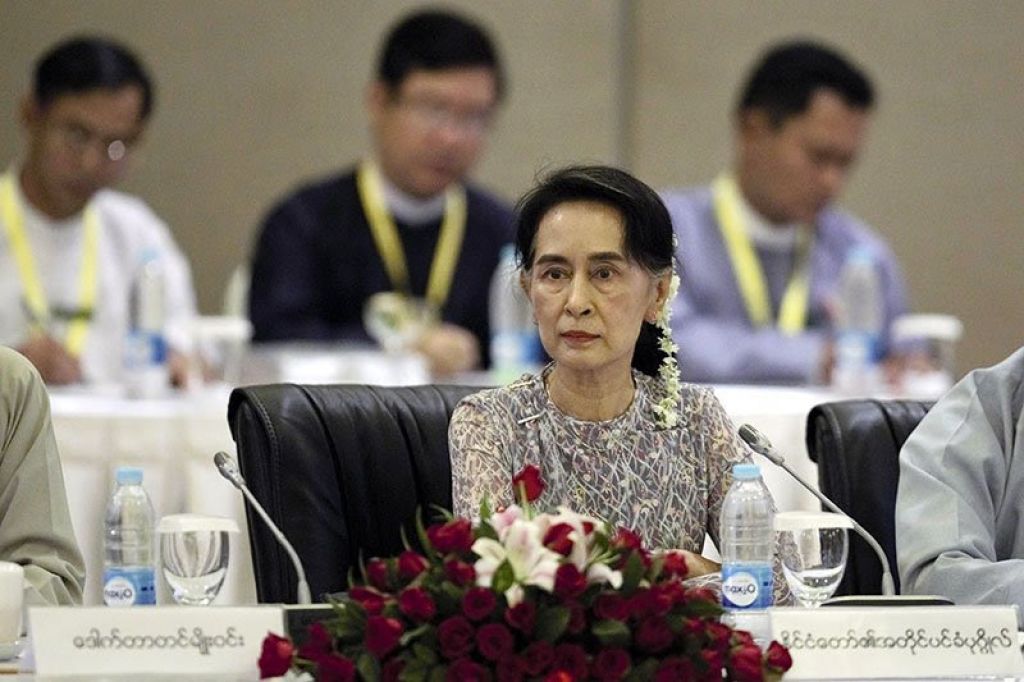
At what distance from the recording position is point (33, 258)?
6688 millimetres

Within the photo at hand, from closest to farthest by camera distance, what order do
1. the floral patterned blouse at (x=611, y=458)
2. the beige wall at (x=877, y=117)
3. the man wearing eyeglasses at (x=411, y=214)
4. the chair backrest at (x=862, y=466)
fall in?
the floral patterned blouse at (x=611, y=458) < the chair backrest at (x=862, y=466) < the man wearing eyeglasses at (x=411, y=214) < the beige wall at (x=877, y=117)

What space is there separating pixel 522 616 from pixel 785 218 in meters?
5.48

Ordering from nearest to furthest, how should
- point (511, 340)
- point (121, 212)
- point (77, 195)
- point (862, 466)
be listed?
point (862, 466) → point (511, 340) → point (77, 195) → point (121, 212)

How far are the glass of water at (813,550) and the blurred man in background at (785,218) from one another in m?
4.05

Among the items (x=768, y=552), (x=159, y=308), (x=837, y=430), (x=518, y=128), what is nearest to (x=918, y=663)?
(x=768, y=552)

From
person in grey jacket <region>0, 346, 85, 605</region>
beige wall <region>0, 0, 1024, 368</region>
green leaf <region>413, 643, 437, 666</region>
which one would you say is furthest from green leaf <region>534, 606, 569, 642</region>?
beige wall <region>0, 0, 1024, 368</region>

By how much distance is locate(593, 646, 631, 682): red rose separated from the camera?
1.91 meters

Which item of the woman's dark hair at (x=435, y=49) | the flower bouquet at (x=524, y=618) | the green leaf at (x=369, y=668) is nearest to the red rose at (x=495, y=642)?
the flower bouquet at (x=524, y=618)

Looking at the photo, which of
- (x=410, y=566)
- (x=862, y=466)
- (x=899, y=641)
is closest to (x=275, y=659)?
(x=410, y=566)

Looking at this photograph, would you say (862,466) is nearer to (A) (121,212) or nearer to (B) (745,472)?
(B) (745,472)

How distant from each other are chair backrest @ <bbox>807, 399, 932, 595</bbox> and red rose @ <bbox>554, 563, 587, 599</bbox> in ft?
4.71

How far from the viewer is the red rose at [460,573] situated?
6.37 ft

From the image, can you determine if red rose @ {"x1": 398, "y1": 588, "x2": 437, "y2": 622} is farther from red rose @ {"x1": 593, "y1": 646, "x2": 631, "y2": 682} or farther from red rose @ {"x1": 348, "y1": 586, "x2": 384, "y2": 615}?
red rose @ {"x1": 593, "y1": 646, "x2": 631, "y2": 682}

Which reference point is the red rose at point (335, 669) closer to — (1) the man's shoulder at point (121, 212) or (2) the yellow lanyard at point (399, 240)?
(2) the yellow lanyard at point (399, 240)
